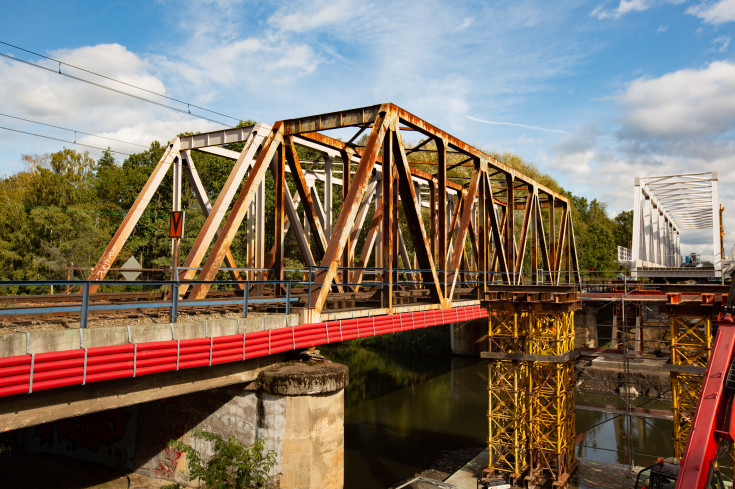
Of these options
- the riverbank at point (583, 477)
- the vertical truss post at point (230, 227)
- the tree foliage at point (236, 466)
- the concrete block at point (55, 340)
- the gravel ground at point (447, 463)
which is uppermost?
the vertical truss post at point (230, 227)

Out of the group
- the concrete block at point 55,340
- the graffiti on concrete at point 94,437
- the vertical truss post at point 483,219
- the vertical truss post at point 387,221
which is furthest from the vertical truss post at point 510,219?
the concrete block at point 55,340

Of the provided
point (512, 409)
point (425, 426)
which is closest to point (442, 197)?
point (512, 409)

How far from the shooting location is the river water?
62.6 feet

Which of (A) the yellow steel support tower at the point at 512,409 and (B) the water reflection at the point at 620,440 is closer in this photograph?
(A) the yellow steel support tower at the point at 512,409

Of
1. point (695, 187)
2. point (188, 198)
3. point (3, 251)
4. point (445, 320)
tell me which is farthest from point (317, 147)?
point (695, 187)

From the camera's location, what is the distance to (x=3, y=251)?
1394 inches

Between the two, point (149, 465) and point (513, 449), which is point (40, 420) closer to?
point (149, 465)

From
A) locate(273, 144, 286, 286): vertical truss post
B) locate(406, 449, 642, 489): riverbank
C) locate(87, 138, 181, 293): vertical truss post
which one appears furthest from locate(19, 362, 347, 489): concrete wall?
locate(273, 144, 286, 286): vertical truss post

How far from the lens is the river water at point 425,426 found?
751 inches

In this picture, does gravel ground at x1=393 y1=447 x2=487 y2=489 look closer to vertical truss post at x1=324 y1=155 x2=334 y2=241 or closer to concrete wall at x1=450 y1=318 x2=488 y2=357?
vertical truss post at x1=324 y1=155 x2=334 y2=241

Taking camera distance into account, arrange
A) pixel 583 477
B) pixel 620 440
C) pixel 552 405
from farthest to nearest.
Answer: pixel 620 440
pixel 583 477
pixel 552 405

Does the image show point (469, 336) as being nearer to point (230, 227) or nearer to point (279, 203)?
point (279, 203)

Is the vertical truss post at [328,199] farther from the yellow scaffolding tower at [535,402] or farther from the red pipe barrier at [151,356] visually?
the yellow scaffolding tower at [535,402]

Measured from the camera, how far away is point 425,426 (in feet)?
79.3
